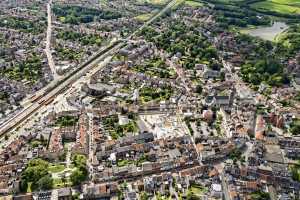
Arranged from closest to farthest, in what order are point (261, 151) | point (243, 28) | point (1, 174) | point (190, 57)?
point (1, 174) < point (261, 151) < point (190, 57) < point (243, 28)

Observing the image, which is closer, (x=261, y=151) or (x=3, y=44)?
(x=261, y=151)

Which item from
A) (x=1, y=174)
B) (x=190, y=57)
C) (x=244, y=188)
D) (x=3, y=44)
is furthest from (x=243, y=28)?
(x=1, y=174)

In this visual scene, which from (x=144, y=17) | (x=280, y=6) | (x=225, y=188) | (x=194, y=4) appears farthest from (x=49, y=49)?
(x=280, y=6)

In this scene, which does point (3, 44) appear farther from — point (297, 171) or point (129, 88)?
point (297, 171)

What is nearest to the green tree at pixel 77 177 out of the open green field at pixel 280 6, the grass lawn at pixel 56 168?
the grass lawn at pixel 56 168

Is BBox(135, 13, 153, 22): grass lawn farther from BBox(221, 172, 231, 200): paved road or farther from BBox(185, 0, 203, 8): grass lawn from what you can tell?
BBox(221, 172, 231, 200): paved road

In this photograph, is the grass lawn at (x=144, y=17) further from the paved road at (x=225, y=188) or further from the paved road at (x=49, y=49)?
the paved road at (x=225, y=188)
